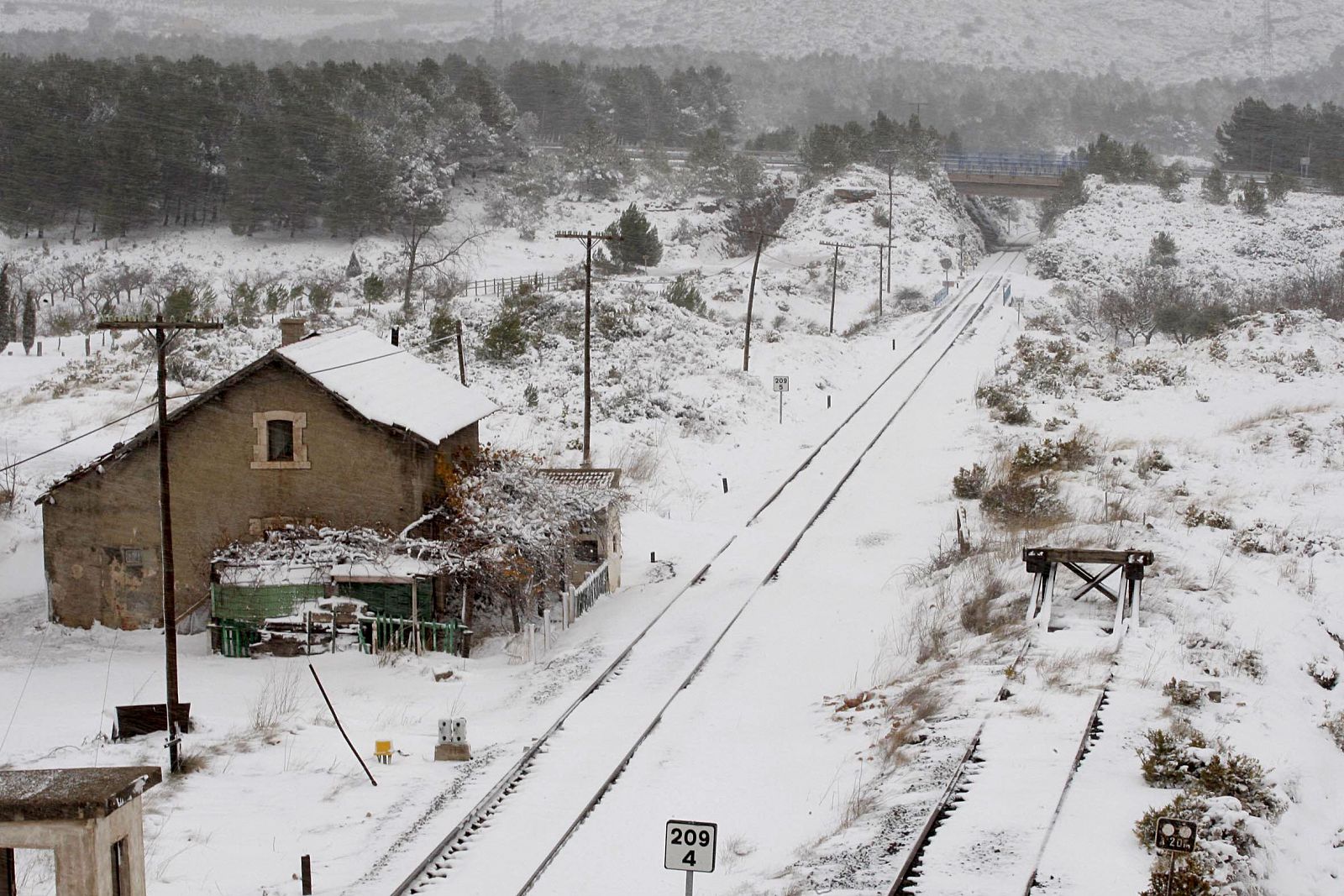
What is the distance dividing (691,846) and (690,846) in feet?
0.04

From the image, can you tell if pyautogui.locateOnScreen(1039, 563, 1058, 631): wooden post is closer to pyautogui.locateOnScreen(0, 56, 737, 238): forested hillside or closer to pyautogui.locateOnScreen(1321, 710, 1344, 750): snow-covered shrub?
pyautogui.locateOnScreen(1321, 710, 1344, 750): snow-covered shrub

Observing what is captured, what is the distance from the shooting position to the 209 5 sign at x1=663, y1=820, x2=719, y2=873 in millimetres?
12156

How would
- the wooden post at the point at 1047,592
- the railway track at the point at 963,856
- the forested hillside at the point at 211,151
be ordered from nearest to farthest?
the railway track at the point at 963,856 < the wooden post at the point at 1047,592 < the forested hillside at the point at 211,151

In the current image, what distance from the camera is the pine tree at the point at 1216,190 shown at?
397 feet

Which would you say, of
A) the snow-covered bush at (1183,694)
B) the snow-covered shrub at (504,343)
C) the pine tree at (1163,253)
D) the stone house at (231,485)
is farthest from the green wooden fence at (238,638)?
the pine tree at (1163,253)

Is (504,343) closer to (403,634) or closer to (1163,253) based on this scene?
(403,634)

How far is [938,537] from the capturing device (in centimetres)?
3191

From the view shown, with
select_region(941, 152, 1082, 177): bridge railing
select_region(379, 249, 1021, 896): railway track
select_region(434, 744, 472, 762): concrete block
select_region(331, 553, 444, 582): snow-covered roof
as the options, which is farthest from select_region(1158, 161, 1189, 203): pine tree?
select_region(434, 744, 472, 762): concrete block

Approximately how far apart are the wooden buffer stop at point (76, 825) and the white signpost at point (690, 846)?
4.66 meters

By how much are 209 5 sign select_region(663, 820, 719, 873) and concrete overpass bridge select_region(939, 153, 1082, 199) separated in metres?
124

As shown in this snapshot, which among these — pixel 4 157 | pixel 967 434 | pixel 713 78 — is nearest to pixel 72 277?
pixel 4 157

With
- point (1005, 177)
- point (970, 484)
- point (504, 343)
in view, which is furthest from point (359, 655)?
point (1005, 177)

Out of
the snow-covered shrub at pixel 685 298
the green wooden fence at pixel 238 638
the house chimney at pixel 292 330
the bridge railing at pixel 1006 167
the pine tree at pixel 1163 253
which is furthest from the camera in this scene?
the bridge railing at pixel 1006 167

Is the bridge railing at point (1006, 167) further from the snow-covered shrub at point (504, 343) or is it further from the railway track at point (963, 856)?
the railway track at point (963, 856)
